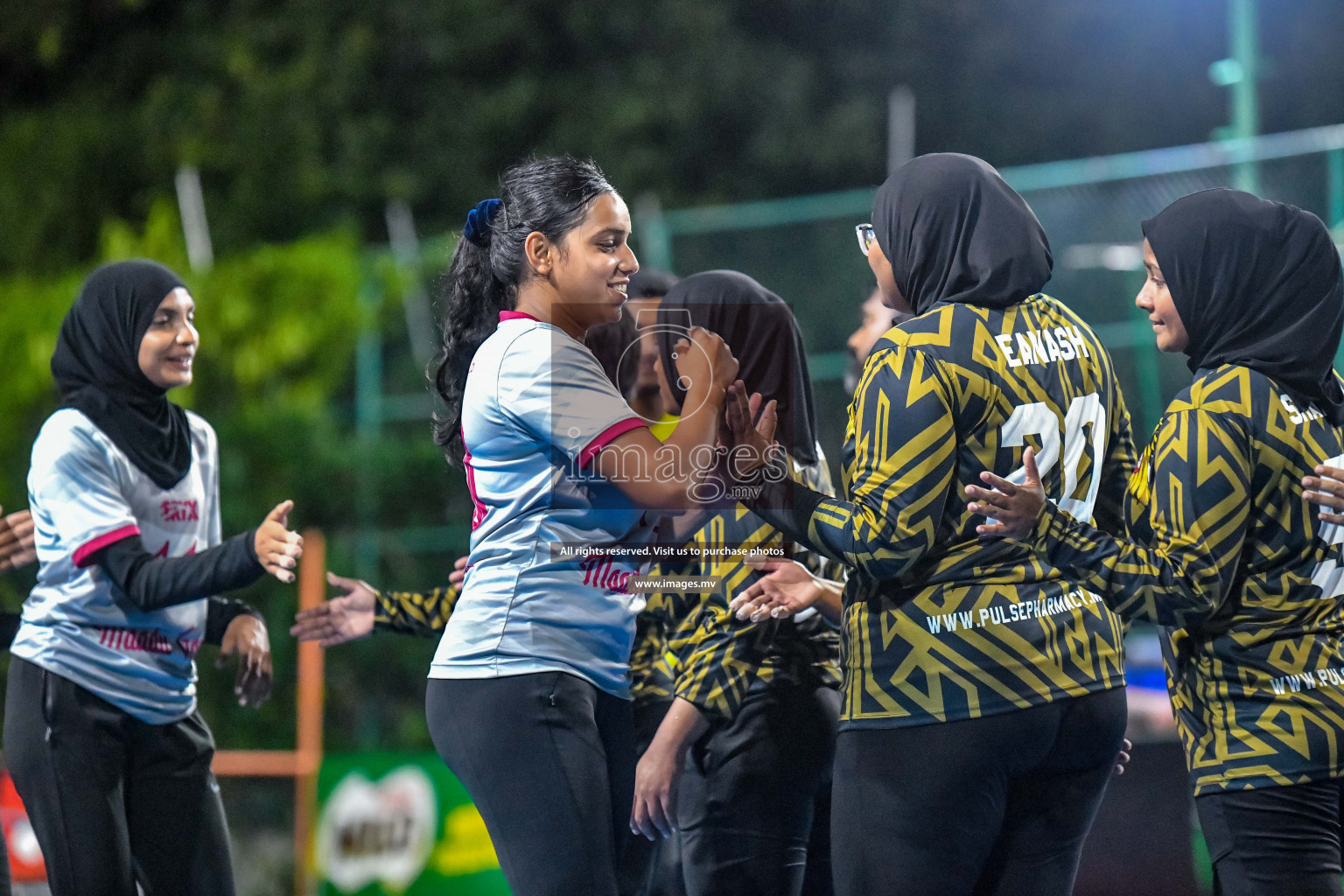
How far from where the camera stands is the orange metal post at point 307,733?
21.8ft

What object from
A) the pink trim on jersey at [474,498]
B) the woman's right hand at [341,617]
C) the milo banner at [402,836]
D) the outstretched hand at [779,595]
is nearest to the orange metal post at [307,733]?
the milo banner at [402,836]

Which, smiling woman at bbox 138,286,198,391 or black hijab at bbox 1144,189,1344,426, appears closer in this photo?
black hijab at bbox 1144,189,1344,426

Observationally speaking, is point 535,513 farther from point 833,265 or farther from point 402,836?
point 833,265

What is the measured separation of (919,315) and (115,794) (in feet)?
7.44

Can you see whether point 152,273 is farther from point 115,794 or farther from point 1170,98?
point 1170,98

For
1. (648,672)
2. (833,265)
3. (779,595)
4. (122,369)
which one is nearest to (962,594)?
(779,595)

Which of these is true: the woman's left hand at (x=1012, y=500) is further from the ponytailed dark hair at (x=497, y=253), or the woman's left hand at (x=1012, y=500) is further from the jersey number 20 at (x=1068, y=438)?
the ponytailed dark hair at (x=497, y=253)

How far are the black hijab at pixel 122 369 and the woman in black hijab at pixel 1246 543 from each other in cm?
225

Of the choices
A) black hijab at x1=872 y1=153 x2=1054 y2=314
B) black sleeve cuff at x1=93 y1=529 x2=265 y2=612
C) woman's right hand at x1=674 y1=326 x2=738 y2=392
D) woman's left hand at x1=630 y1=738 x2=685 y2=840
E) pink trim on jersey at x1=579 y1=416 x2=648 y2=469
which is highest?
black hijab at x1=872 y1=153 x2=1054 y2=314

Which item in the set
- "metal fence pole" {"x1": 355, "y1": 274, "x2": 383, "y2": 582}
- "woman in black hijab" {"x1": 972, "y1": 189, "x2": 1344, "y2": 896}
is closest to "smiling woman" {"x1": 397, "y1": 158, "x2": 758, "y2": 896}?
"woman in black hijab" {"x1": 972, "y1": 189, "x2": 1344, "y2": 896}

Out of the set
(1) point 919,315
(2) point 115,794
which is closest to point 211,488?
(2) point 115,794

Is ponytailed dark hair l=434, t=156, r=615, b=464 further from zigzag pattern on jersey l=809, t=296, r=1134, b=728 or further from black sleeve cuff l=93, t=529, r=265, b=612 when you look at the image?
zigzag pattern on jersey l=809, t=296, r=1134, b=728

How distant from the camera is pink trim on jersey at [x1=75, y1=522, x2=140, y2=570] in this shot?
3348 millimetres

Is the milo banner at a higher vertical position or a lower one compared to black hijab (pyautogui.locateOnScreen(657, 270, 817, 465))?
lower
